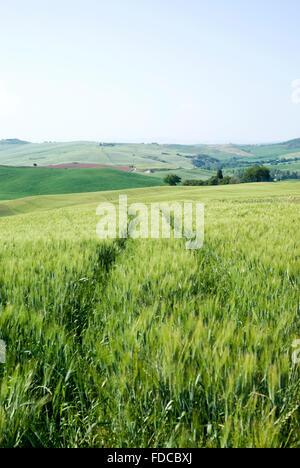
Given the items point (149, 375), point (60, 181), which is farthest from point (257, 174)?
point (149, 375)

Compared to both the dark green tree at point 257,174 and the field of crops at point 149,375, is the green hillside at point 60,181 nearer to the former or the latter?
the dark green tree at point 257,174

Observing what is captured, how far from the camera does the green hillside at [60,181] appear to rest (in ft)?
256

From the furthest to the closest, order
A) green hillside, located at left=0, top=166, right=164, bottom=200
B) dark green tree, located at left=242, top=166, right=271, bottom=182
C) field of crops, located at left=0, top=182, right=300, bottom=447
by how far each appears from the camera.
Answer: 1. dark green tree, located at left=242, top=166, right=271, bottom=182
2. green hillside, located at left=0, top=166, right=164, bottom=200
3. field of crops, located at left=0, top=182, right=300, bottom=447

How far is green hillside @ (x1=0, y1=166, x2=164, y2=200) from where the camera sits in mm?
77887

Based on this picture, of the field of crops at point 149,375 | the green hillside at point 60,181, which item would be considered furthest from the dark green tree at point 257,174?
the field of crops at point 149,375

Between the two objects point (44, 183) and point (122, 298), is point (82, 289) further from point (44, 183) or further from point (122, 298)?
point (44, 183)

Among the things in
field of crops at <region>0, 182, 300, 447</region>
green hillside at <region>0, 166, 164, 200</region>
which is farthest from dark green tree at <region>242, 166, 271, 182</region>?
field of crops at <region>0, 182, 300, 447</region>

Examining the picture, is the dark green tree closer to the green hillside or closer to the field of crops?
the green hillside

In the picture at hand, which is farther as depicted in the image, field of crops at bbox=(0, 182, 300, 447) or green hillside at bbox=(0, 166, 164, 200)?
green hillside at bbox=(0, 166, 164, 200)

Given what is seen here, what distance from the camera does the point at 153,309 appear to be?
249 cm

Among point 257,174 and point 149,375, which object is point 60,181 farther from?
point 149,375

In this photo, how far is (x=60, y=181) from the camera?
8450cm
